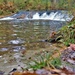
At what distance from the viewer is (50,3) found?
2855 cm

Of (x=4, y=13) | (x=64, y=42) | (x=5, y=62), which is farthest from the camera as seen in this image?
(x=4, y=13)

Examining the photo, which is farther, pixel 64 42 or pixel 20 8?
pixel 20 8

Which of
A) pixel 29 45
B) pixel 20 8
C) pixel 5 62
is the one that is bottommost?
pixel 20 8

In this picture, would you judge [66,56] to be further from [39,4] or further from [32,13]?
[39,4]

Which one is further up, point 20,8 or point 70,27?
point 70,27

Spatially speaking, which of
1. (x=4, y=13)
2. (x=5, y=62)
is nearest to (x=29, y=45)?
(x=5, y=62)

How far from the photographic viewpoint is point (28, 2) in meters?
29.4

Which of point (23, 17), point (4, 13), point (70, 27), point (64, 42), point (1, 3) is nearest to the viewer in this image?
point (64, 42)

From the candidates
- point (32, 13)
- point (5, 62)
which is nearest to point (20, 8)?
point (32, 13)

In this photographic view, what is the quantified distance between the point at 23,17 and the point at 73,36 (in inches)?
602

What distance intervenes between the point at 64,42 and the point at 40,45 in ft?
2.40

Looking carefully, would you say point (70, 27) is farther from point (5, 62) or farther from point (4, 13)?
point (4, 13)

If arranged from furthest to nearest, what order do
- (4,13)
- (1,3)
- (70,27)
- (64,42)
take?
1. (1,3)
2. (4,13)
3. (70,27)
4. (64,42)

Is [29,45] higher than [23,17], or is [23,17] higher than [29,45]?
[29,45]
